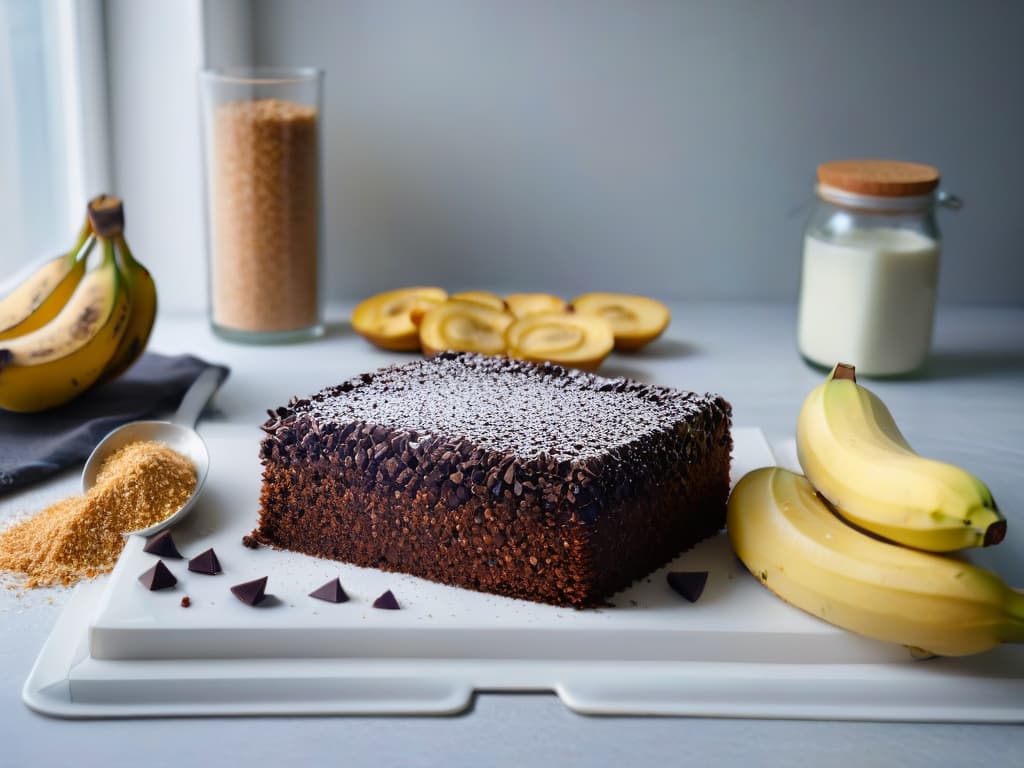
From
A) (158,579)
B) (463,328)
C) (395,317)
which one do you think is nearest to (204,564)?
(158,579)

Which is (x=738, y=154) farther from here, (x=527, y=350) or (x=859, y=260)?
(x=527, y=350)

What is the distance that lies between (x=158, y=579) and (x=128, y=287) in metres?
0.54

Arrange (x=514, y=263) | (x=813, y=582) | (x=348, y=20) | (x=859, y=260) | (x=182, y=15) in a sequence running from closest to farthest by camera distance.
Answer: (x=813, y=582) < (x=859, y=260) < (x=182, y=15) < (x=348, y=20) < (x=514, y=263)

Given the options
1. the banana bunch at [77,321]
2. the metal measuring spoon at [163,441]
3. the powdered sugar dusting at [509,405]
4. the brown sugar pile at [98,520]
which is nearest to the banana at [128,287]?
the banana bunch at [77,321]

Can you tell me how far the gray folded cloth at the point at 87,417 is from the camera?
1169mm

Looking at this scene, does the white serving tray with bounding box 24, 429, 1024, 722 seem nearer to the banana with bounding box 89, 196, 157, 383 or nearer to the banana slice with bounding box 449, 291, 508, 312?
the banana with bounding box 89, 196, 157, 383

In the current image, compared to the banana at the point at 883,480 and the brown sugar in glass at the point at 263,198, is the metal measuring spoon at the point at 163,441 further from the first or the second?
the banana at the point at 883,480

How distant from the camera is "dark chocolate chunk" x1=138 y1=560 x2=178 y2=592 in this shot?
35.1 inches

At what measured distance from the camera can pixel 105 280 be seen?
1.32 meters

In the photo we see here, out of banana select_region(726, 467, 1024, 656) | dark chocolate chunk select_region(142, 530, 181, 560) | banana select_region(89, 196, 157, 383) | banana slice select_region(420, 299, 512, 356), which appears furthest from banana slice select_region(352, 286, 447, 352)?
banana select_region(726, 467, 1024, 656)

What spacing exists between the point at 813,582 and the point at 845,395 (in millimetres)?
203

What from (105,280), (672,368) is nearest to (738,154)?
(672,368)

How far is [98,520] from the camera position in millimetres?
1011

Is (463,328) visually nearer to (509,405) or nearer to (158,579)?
(509,405)
